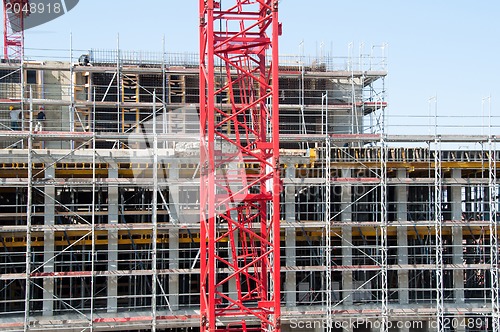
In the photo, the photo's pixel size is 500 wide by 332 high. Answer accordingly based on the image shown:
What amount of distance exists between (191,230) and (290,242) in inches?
130

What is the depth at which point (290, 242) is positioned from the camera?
24125mm

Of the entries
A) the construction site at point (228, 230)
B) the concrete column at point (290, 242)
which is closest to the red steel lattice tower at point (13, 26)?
the construction site at point (228, 230)

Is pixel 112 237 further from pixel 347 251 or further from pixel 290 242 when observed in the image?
pixel 347 251

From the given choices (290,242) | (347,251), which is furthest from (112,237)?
(347,251)

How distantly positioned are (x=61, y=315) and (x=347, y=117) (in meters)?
13.8

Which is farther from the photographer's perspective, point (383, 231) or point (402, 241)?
point (402, 241)

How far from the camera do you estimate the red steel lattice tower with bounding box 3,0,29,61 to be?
2956 centimetres

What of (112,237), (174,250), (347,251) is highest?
(112,237)

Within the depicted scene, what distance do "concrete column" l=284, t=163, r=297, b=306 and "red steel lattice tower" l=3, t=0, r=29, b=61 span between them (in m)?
12.9

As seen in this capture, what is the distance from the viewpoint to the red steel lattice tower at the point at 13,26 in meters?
29.6

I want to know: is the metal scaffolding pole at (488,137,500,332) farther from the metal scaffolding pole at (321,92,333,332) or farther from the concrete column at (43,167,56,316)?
the concrete column at (43,167,56,316)

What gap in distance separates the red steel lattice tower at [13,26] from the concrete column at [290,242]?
12905 mm

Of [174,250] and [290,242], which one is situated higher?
[290,242]

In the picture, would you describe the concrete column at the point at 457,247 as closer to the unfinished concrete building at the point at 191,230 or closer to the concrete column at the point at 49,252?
the unfinished concrete building at the point at 191,230
